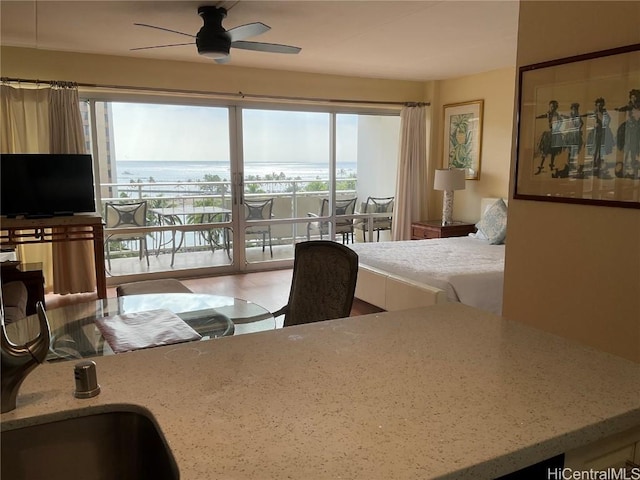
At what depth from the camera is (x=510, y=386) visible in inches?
42.8

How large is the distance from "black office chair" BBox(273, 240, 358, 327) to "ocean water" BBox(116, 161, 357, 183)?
3.58 meters

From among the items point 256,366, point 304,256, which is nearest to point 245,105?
point 304,256

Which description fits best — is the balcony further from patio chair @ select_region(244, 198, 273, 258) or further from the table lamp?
the table lamp

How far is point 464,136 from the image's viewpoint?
6.53 meters

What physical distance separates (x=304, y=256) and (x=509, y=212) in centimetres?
114

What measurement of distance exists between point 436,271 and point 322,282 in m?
1.48

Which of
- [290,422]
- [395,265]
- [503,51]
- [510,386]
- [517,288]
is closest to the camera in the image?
[290,422]

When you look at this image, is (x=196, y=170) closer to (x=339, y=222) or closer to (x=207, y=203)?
(x=207, y=203)

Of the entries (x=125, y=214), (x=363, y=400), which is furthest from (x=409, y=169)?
(x=363, y=400)

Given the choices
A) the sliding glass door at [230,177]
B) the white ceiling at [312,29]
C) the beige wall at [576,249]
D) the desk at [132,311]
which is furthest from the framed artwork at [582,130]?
the sliding glass door at [230,177]

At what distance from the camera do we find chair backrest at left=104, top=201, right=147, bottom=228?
18.7ft

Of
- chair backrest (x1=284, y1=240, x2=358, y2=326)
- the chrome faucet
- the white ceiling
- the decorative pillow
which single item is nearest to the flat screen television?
the white ceiling

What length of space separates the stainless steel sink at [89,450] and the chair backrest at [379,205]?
627cm

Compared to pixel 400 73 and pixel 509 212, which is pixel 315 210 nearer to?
pixel 400 73
